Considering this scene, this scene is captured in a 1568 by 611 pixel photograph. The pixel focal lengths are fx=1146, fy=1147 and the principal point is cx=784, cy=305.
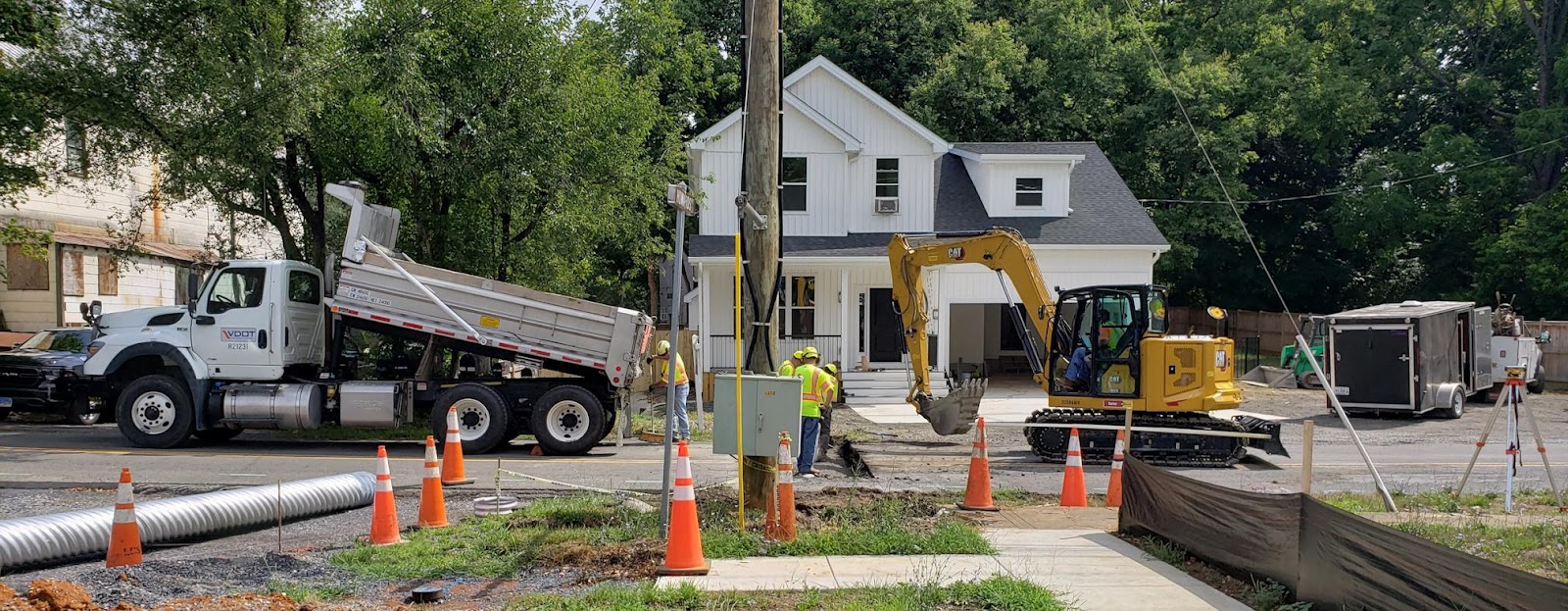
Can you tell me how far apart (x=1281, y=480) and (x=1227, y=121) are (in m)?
25.1

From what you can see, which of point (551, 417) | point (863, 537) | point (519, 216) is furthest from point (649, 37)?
point (863, 537)

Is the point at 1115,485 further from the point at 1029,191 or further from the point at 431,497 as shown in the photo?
the point at 1029,191

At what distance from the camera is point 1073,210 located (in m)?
28.9

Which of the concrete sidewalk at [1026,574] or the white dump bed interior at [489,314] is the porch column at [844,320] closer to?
the white dump bed interior at [489,314]

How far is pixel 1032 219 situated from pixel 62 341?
20.7m

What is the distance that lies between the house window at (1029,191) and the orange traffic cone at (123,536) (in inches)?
914

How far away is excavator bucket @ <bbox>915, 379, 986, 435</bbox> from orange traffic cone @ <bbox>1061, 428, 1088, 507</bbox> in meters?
5.01

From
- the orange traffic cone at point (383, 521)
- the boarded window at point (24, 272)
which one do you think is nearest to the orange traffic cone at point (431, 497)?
the orange traffic cone at point (383, 521)

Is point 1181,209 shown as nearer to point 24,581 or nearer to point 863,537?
point 863,537

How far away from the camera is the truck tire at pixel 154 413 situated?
15.3 meters

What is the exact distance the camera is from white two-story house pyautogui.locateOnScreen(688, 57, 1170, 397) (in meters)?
26.5

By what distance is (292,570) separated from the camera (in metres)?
8.07

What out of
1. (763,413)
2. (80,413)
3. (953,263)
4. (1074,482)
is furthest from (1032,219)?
(80,413)

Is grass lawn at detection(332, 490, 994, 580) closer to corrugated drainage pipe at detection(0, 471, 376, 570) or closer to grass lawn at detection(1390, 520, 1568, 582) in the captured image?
corrugated drainage pipe at detection(0, 471, 376, 570)
